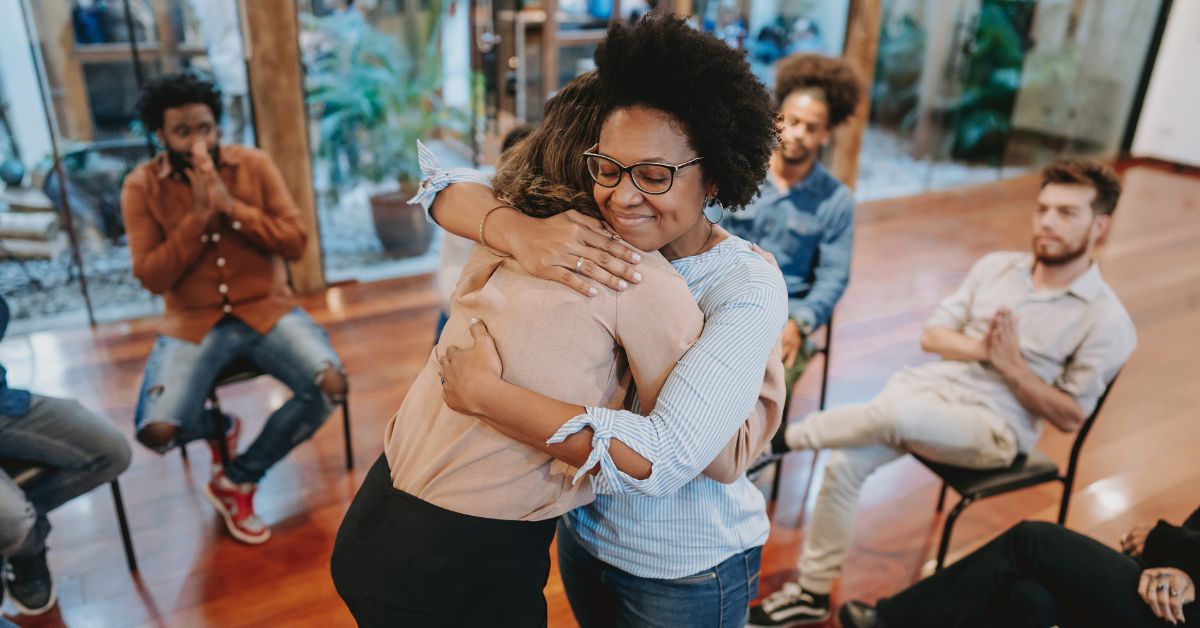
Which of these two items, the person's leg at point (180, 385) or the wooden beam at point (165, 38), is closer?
the person's leg at point (180, 385)

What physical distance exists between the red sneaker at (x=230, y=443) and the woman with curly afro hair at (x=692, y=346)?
1.85m

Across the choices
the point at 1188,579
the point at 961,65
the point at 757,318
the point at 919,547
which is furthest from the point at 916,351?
the point at 961,65

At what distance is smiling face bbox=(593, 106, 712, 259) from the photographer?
1148mm

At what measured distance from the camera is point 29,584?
2299mm

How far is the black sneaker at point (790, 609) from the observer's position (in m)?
2.36

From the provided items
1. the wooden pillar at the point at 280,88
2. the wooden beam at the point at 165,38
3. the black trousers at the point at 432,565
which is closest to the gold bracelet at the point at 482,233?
the black trousers at the point at 432,565

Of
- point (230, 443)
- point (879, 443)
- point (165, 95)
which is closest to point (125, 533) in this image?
point (230, 443)

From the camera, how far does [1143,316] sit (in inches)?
187

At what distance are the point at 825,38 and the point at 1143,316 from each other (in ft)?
9.42

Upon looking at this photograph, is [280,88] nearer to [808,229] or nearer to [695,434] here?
[808,229]

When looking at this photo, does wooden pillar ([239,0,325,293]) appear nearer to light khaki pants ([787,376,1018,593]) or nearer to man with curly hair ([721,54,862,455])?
man with curly hair ([721,54,862,455])

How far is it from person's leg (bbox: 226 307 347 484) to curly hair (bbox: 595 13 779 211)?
5.90 ft

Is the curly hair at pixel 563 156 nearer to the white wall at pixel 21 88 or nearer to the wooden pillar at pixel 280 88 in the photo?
the wooden pillar at pixel 280 88

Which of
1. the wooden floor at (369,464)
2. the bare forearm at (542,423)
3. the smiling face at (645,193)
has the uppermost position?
the smiling face at (645,193)
